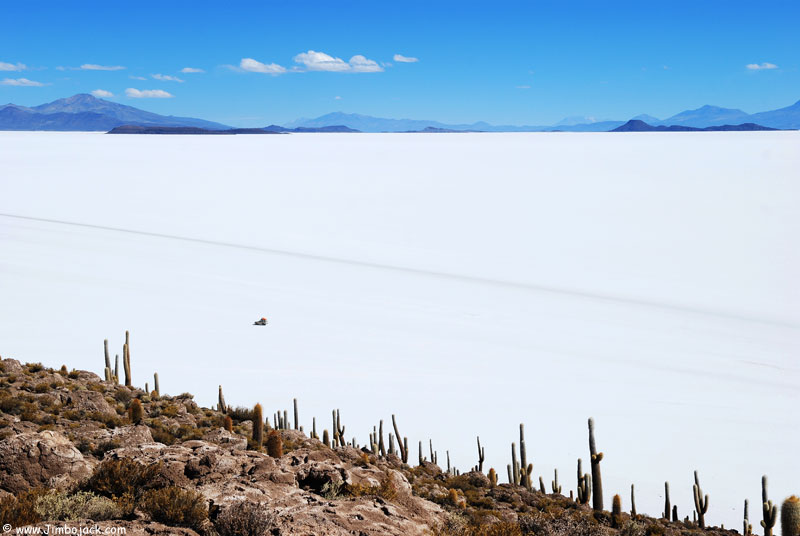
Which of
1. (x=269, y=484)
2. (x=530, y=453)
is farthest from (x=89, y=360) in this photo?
(x=269, y=484)

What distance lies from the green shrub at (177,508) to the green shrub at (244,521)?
0.66 feet

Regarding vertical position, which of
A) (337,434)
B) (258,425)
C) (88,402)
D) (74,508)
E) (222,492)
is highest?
(74,508)

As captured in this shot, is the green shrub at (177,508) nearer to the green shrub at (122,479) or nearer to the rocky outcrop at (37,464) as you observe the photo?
the green shrub at (122,479)

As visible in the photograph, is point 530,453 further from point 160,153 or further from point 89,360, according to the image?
point 160,153

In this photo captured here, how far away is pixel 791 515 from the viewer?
28.0ft

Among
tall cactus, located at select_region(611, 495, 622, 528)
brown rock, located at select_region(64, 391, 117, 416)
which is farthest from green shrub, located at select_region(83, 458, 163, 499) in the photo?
tall cactus, located at select_region(611, 495, 622, 528)

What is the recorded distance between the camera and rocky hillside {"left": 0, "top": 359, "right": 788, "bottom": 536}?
5.84 m

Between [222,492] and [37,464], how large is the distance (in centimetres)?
230

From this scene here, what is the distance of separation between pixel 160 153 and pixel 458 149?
45.4 meters

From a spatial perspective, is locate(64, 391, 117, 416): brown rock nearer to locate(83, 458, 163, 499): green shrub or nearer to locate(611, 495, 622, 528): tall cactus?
locate(83, 458, 163, 499): green shrub

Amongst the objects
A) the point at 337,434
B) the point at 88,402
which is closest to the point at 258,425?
the point at 88,402

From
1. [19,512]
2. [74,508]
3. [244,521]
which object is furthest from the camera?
[74,508]

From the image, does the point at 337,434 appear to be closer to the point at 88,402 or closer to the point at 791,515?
the point at 88,402

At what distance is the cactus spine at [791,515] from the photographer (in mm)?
8500
